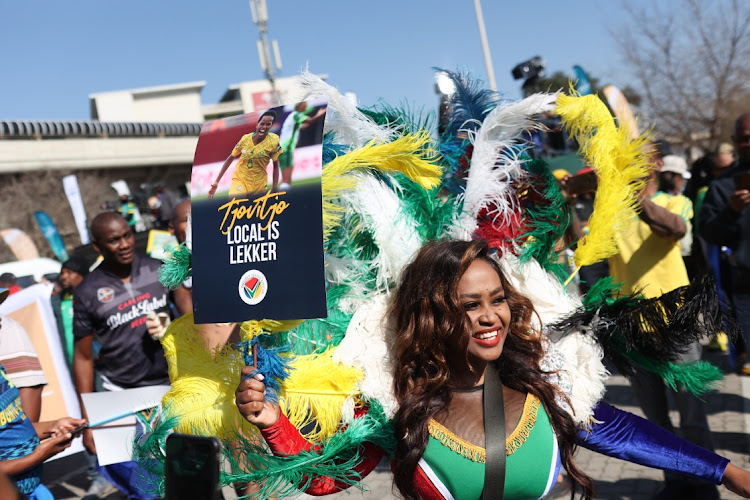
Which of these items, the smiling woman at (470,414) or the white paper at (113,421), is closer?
the smiling woman at (470,414)

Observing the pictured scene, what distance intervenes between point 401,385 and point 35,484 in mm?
1767

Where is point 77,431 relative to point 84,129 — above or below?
below

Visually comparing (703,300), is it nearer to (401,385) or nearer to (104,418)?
(401,385)

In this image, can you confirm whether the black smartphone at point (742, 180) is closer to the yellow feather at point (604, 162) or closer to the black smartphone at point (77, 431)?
the yellow feather at point (604, 162)

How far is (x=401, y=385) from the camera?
2129 millimetres

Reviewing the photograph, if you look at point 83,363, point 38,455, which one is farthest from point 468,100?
point 83,363

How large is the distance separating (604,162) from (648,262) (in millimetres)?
1766

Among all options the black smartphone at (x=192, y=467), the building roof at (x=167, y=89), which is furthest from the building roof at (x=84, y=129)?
the black smartphone at (x=192, y=467)

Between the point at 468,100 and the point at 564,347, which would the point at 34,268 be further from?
the point at 564,347

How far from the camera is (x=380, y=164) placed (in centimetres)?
219

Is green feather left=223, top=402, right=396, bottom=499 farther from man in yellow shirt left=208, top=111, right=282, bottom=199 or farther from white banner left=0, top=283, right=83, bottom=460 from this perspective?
white banner left=0, top=283, right=83, bottom=460

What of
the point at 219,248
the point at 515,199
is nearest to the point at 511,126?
the point at 515,199

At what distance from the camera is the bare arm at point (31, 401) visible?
3037mm

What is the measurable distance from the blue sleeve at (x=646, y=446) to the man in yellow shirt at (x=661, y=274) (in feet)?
3.86
